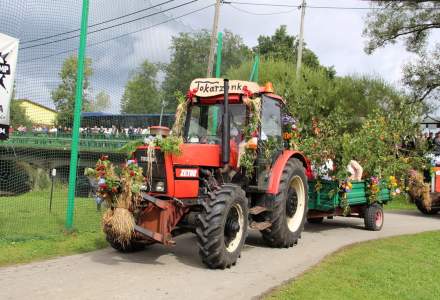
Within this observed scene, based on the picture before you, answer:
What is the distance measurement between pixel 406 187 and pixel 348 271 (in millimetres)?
5822

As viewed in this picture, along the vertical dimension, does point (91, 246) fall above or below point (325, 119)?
below

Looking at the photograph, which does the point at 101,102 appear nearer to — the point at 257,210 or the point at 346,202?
the point at 257,210

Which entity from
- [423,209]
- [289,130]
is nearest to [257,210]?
[289,130]

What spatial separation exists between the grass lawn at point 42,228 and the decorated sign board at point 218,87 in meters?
2.74

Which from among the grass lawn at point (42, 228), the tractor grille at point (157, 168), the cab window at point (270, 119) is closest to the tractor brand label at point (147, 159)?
the tractor grille at point (157, 168)

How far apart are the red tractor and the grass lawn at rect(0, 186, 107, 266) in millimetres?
900

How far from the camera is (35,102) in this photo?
829 centimetres

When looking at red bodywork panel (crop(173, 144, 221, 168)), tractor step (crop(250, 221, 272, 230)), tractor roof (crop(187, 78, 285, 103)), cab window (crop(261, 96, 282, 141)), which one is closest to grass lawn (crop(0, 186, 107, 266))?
red bodywork panel (crop(173, 144, 221, 168))

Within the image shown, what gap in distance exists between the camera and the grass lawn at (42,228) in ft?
23.8

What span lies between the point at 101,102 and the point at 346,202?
4.75m

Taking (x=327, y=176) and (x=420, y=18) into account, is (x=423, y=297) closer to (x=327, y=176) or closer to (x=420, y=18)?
(x=327, y=176)

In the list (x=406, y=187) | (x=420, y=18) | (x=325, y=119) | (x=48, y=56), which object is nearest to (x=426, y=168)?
(x=406, y=187)

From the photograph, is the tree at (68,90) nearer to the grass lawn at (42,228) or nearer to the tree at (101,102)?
the tree at (101,102)

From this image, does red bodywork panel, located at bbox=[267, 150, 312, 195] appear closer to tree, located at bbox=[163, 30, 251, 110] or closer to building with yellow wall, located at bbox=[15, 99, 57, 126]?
tree, located at bbox=[163, 30, 251, 110]
